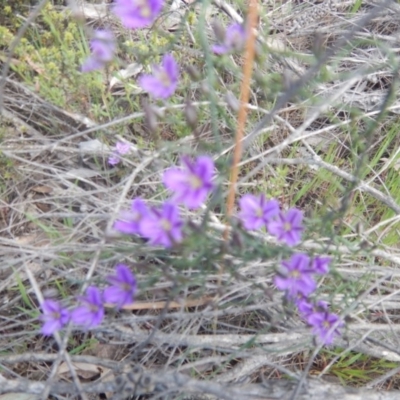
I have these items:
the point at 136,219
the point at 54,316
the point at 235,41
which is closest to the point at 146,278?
the point at 54,316

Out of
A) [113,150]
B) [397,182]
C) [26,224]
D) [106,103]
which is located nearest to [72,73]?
[106,103]

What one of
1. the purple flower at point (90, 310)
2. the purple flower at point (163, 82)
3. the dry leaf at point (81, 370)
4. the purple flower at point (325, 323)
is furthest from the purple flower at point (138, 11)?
the dry leaf at point (81, 370)

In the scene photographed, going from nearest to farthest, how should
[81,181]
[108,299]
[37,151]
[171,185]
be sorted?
[171,185]
[108,299]
[37,151]
[81,181]

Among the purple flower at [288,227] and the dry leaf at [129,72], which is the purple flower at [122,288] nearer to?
the purple flower at [288,227]

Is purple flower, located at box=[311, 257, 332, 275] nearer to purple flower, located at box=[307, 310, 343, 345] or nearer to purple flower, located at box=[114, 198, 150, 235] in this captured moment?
purple flower, located at box=[307, 310, 343, 345]

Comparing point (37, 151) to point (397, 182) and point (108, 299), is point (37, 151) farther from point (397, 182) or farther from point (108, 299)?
point (397, 182)

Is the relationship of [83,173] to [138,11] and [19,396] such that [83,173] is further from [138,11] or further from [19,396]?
[138,11]
